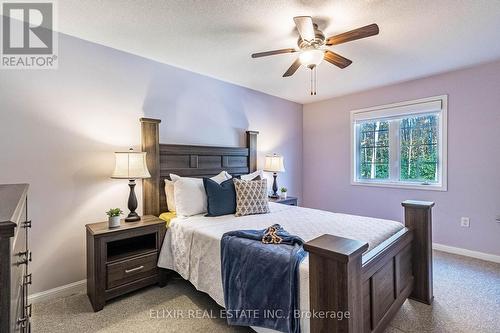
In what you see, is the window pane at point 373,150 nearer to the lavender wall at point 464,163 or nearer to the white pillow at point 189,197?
the lavender wall at point 464,163

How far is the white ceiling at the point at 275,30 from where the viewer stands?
1.91 m

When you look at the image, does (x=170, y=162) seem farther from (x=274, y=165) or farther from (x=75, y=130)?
(x=274, y=165)

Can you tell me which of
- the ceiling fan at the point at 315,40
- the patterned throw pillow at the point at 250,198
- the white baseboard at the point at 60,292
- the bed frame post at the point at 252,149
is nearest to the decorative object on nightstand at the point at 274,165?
the bed frame post at the point at 252,149

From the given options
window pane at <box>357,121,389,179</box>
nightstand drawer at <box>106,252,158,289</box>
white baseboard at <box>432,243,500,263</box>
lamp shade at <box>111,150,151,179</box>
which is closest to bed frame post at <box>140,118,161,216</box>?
lamp shade at <box>111,150,151,179</box>

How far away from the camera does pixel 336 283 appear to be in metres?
1.14

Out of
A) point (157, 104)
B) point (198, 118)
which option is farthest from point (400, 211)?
point (157, 104)

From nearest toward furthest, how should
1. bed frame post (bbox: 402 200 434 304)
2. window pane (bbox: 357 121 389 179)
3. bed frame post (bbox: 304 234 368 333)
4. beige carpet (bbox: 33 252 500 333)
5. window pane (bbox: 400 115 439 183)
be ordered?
bed frame post (bbox: 304 234 368 333), beige carpet (bbox: 33 252 500 333), bed frame post (bbox: 402 200 434 304), window pane (bbox: 400 115 439 183), window pane (bbox: 357 121 389 179)

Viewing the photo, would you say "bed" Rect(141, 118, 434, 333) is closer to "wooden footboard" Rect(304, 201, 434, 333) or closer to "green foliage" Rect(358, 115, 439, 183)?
"wooden footboard" Rect(304, 201, 434, 333)

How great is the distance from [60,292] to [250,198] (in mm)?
2039

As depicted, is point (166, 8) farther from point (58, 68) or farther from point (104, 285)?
point (104, 285)

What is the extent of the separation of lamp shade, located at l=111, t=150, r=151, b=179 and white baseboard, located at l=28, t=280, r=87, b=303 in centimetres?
114

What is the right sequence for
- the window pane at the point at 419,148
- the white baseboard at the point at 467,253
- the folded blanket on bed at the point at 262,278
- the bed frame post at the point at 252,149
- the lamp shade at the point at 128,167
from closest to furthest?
the folded blanket on bed at the point at 262,278 < the lamp shade at the point at 128,167 < the white baseboard at the point at 467,253 < the window pane at the point at 419,148 < the bed frame post at the point at 252,149

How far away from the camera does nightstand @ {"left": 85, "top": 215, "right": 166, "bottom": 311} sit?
210 centimetres
